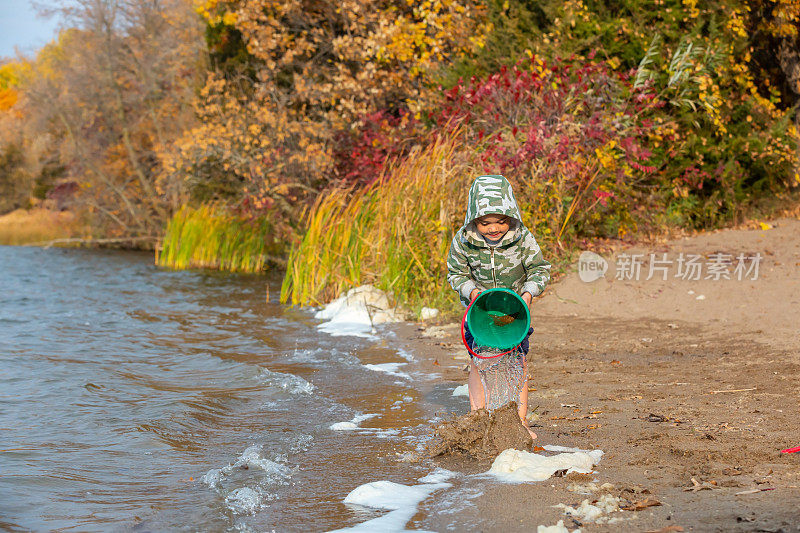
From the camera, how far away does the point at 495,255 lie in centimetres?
479

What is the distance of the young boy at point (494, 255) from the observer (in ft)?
15.1

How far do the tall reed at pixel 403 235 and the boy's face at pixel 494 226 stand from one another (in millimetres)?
4395

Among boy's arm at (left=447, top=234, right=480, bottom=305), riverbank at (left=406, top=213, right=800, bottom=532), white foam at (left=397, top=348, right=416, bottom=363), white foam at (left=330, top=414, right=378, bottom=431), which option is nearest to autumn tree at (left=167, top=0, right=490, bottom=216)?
riverbank at (left=406, top=213, right=800, bottom=532)

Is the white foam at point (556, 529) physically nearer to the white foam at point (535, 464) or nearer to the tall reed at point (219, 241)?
the white foam at point (535, 464)

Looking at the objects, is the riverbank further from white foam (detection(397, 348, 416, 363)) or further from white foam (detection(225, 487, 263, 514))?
white foam (detection(225, 487, 263, 514))

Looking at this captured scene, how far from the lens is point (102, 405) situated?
622 cm

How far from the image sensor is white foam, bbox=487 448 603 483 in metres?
3.96

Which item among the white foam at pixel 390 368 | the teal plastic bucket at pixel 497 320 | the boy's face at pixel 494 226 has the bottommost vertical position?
the white foam at pixel 390 368

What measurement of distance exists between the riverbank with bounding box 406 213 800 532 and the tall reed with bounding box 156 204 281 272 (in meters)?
9.23

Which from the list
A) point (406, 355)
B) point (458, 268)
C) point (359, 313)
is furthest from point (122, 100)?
point (458, 268)

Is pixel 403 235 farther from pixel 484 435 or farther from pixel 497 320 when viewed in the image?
pixel 484 435

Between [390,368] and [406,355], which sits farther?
[406,355]

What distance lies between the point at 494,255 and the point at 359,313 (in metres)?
5.13

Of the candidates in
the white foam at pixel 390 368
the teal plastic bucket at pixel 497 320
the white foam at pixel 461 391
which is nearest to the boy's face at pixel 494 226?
the teal plastic bucket at pixel 497 320
